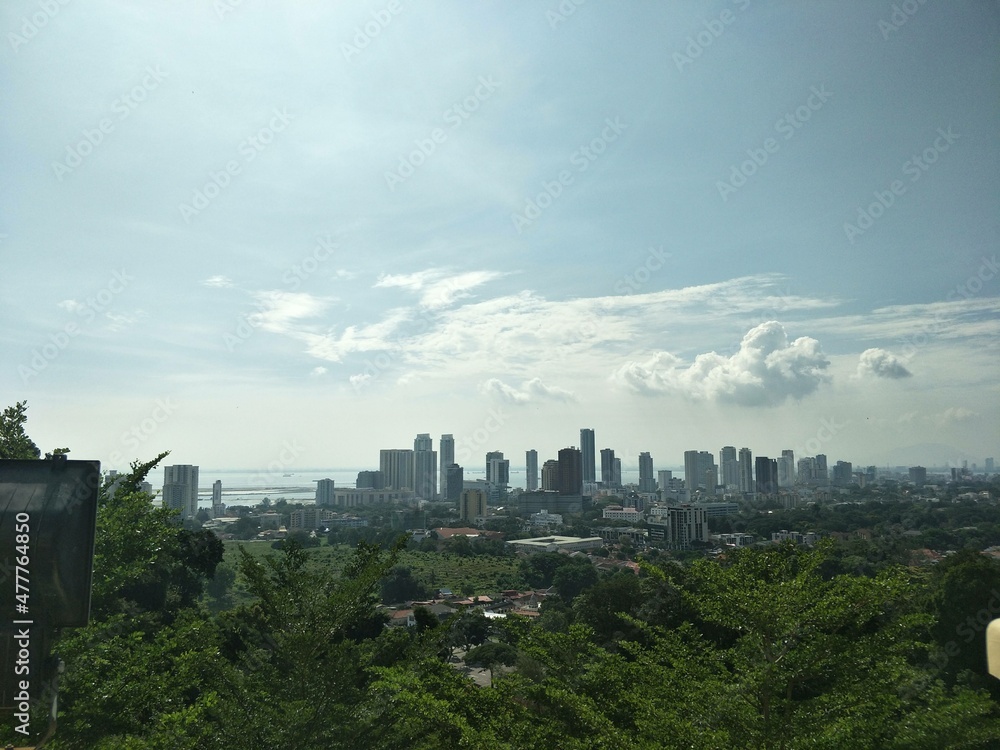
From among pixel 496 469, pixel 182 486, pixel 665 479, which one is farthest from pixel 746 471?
pixel 182 486

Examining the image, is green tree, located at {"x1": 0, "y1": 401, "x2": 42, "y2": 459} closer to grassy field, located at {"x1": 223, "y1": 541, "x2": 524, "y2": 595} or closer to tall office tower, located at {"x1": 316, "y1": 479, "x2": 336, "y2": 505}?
grassy field, located at {"x1": 223, "y1": 541, "x2": 524, "y2": 595}

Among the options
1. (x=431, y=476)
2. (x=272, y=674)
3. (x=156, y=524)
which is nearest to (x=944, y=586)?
(x=272, y=674)

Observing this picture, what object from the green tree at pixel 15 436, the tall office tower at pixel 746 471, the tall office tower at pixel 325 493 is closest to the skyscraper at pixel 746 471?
the tall office tower at pixel 746 471

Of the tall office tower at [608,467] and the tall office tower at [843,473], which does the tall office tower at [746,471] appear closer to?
the tall office tower at [843,473]

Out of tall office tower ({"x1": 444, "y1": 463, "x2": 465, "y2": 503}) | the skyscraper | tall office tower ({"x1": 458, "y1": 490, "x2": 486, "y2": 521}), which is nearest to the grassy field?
tall office tower ({"x1": 458, "y1": 490, "x2": 486, "y2": 521})

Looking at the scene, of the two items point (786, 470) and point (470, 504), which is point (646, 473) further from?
point (470, 504)

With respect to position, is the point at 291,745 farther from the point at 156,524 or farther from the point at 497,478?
the point at 497,478
